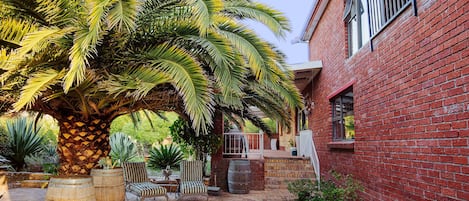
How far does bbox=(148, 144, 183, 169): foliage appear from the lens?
1219 centimetres

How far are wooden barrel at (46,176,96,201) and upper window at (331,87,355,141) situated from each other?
5920mm

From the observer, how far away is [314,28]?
1352 cm

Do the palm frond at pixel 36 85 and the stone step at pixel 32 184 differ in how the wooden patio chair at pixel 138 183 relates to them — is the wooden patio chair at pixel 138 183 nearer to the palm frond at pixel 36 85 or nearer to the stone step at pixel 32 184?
the stone step at pixel 32 184

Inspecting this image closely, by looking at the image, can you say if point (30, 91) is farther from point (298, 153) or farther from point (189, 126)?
point (298, 153)

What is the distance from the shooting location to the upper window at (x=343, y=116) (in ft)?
27.6

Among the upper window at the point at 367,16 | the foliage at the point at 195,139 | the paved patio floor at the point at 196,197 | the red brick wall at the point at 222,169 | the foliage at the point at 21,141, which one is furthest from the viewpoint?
the foliage at the point at 21,141

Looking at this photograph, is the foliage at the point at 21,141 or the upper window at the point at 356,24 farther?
the foliage at the point at 21,141

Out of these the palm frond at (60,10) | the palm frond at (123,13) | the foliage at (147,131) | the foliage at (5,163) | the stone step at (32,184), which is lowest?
the stone step at (32,184)

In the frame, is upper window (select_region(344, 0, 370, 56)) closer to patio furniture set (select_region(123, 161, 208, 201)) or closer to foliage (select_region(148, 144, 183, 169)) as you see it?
patio furniture set (select_region(123, 161, 208, 201))

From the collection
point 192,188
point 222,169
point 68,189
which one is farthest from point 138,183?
point 68,189

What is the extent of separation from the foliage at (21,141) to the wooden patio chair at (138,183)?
480 centimetres

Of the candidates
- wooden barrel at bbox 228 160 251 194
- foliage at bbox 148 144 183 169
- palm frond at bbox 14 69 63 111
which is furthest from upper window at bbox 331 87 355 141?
palm frond at bbox 14 69 63 111

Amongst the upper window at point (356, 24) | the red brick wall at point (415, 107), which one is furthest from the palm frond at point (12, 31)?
the upper window at point (356, 24)

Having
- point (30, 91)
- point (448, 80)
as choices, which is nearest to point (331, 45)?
point (448, 80)
